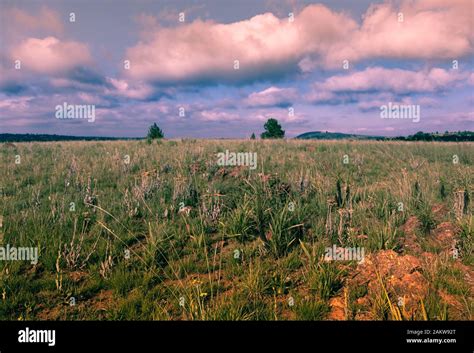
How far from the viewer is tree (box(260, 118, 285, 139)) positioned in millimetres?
52491

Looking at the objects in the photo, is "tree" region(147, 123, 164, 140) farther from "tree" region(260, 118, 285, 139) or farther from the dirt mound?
the dirt mound

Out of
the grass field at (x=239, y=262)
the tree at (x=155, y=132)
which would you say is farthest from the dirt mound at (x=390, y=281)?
the tree at (x=155, y=132)

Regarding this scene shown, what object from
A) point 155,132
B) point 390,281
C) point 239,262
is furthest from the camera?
point 155,132

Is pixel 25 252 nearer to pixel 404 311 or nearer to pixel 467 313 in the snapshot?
pixel 404 311

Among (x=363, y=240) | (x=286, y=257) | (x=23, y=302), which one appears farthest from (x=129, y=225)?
(x=363, y=240)

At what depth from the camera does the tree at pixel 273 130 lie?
5249 centimetres

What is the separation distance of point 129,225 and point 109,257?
3.98 feet

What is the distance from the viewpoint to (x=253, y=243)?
4375 millimetres

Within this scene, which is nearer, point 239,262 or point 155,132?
point 239,262

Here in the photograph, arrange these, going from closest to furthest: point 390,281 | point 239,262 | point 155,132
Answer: point 390,281
point 239,262
point 155,132

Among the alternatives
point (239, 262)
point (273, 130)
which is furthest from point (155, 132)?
point (239, 262)

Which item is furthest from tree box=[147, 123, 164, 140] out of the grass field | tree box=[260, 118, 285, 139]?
the grass field

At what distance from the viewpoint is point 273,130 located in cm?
5281

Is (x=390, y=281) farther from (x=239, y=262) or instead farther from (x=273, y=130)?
(x=273, y=130)
